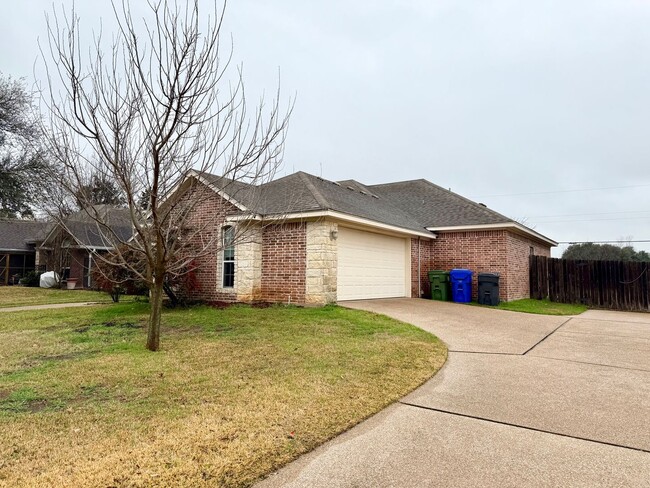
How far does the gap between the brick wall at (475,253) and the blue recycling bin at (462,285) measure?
55 cm

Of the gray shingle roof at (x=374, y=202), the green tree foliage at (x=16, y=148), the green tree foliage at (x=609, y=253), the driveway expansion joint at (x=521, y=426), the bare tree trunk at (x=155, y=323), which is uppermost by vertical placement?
the green tree foliage at (x=16, y=148)

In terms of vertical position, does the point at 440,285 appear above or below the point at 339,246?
below

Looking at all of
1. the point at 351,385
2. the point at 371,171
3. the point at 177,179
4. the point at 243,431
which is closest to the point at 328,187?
the point at 177,179

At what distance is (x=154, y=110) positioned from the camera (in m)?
5.13

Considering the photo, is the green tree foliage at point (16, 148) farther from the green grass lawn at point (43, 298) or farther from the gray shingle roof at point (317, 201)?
the gray shingle roof at point (317, 201)

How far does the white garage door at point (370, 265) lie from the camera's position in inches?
456

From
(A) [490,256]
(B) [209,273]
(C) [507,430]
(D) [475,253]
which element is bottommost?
(C) [507,430]

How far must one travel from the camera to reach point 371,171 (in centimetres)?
2723

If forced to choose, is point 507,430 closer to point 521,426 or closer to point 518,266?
point 521,426

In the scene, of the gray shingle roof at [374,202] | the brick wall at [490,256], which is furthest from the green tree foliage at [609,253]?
the brick wall at [490,256]

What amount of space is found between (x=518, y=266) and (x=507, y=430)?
1269 centimetres

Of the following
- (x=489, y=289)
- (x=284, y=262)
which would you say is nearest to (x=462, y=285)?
(x=489, y=289)

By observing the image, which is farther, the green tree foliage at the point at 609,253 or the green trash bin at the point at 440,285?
the green tree foliage at the point at 609,253

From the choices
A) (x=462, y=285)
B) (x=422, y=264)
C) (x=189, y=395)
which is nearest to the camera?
(x=189, y=395)
